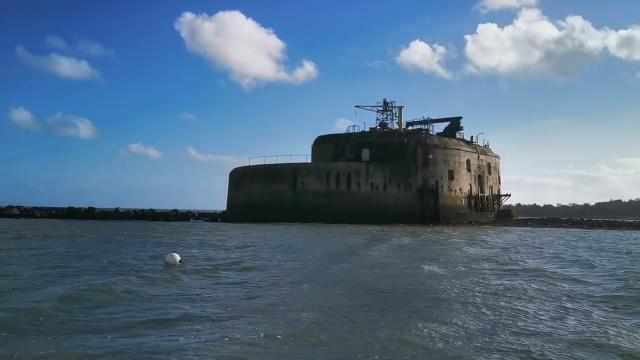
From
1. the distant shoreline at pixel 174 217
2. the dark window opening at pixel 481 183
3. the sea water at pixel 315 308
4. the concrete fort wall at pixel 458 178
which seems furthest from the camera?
the distant shoreline at pixel 174 217

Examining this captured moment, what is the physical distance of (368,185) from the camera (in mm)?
34500

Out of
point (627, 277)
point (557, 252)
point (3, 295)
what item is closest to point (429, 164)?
point (557, 252)

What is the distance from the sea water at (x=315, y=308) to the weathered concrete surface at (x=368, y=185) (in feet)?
65.0

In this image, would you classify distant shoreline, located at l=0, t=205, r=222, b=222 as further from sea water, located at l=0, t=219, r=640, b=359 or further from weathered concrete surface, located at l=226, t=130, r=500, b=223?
sea water, located at l=0, t=219, r=640, b=359

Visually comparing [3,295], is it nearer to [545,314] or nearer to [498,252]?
[545,314]

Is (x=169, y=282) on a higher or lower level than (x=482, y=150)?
lower

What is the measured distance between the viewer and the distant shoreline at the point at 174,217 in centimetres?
4053

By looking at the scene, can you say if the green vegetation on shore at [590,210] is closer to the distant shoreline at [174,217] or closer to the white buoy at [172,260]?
the distant shoreline at [174,217]

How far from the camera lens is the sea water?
225 inches

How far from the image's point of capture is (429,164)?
3525cm

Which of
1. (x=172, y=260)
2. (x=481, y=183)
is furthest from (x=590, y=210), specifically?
(x=172, y=260)

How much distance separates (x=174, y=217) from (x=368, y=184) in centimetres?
2151

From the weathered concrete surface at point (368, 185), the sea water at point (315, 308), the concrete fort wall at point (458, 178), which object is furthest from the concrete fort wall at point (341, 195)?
the sea water at point (315, 308)

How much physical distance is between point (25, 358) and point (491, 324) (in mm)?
5428
